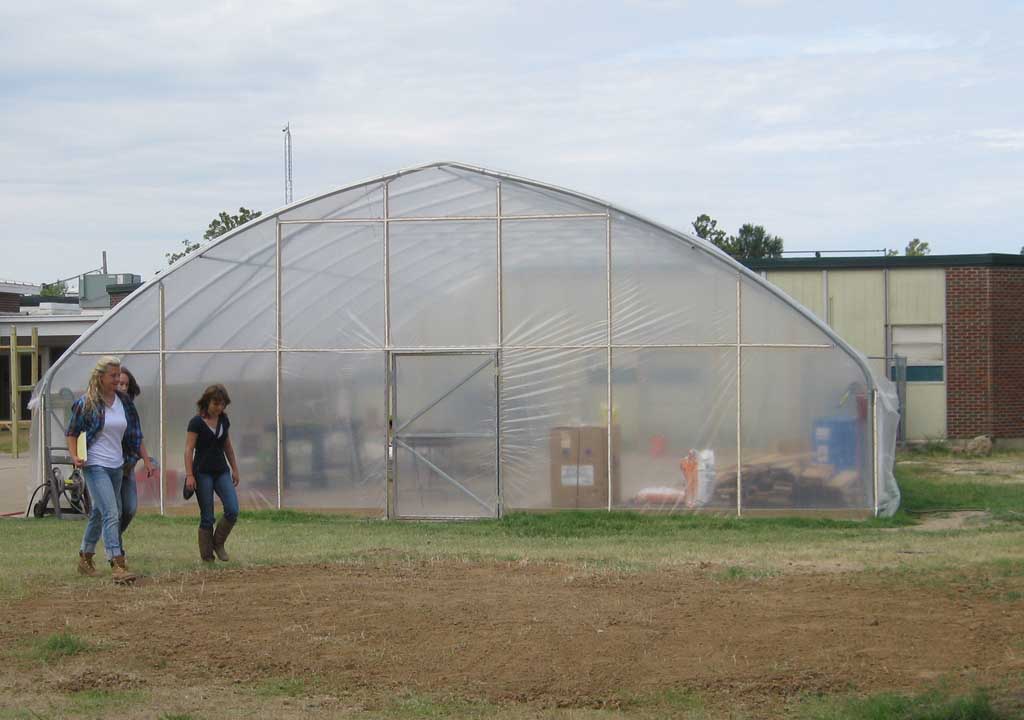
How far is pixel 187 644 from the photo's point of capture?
7547 millimetres

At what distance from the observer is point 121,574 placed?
9531 mm

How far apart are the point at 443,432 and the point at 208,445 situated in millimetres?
5766

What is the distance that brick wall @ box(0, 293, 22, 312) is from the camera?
45.3m

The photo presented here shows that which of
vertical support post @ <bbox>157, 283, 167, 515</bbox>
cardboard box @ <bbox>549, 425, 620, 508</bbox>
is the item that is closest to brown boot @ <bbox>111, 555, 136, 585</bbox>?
vertical support post @ <bbox>157, 283, 167, 515</bbox>

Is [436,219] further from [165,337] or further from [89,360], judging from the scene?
[89,360]

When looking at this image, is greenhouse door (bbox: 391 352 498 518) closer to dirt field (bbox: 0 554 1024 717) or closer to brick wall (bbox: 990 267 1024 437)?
dirt field (bbox: 0 554 1024 717)

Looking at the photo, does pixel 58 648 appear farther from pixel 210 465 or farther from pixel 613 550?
pixel 613 550

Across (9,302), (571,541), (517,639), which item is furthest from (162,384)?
(9,302)

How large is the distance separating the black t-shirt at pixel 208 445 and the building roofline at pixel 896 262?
1810 centimetres

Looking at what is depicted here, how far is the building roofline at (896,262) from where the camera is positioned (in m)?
26.7

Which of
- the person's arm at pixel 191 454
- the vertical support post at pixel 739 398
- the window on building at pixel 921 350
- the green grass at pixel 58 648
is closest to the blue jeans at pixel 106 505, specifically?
the person's arm at pixel 191 454

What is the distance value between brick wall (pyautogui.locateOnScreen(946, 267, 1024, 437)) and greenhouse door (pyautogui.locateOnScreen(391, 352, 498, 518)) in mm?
15021

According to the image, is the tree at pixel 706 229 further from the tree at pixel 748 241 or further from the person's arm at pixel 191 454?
the person's arm at pixel 191 454

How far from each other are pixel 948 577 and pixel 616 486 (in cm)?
633
